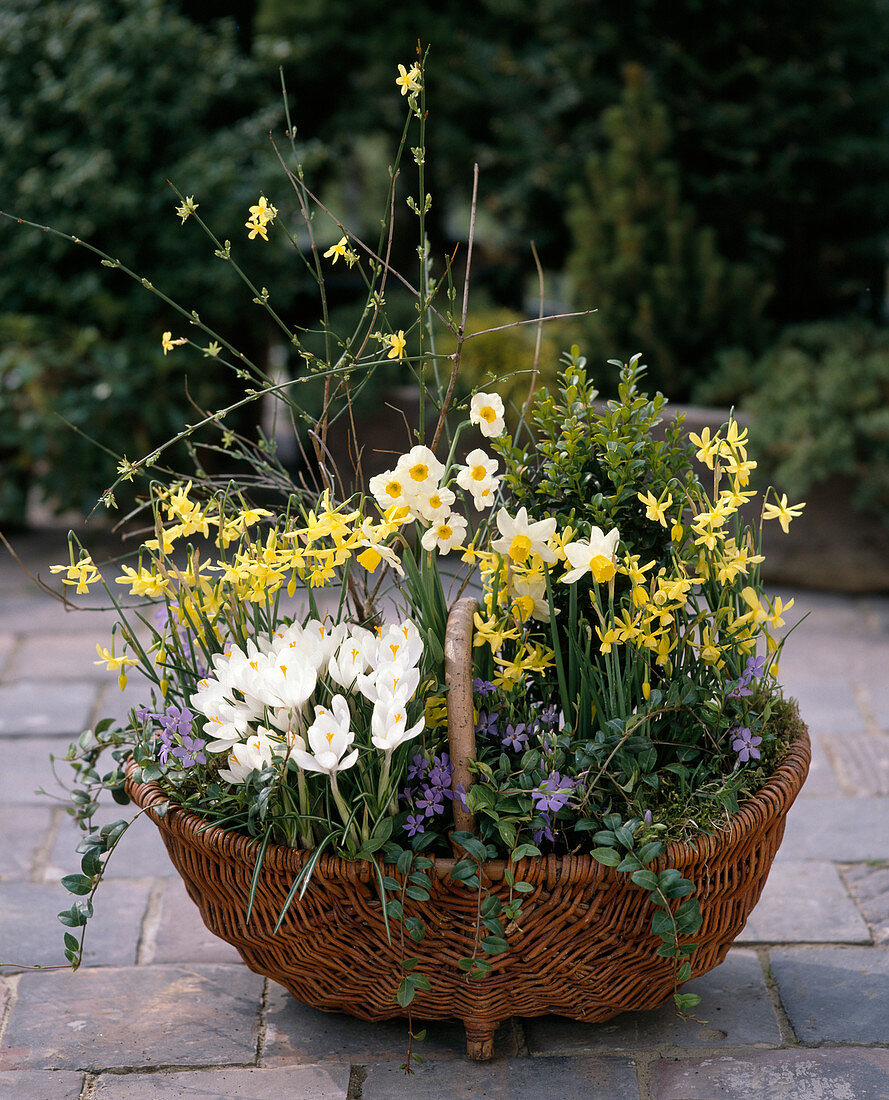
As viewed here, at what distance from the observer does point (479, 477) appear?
1.60 meters

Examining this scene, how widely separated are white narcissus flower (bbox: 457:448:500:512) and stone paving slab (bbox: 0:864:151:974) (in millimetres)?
1057

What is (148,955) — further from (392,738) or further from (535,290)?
(535,290)

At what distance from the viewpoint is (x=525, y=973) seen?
161 cm

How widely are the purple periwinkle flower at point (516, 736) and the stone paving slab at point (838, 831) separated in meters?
0.99

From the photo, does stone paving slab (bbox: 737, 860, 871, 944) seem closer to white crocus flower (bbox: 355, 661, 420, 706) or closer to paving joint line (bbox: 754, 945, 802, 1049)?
paving joint line (bbox: 754, 945, 802, 1049)

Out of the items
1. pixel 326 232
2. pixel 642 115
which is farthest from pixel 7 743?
pixel 326 232

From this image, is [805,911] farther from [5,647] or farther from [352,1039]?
[5,647]

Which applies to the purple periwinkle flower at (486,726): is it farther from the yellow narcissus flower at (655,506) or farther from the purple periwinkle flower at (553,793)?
the yellow narcissus flower at (655,506)

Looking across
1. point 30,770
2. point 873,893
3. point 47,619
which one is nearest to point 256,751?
point 873,893

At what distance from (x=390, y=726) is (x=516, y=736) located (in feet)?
0.73

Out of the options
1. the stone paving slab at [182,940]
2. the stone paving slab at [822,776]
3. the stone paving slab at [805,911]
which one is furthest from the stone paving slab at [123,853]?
the stone paving slab at [822,776]

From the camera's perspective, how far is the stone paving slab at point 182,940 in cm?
206

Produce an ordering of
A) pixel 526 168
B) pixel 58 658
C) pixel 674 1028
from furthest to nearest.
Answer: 1. pixel 526 168
2. pixel 58 658
3. pixel 674 1028

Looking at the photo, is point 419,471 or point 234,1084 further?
point 234,1084
